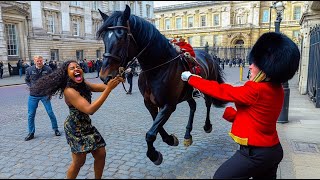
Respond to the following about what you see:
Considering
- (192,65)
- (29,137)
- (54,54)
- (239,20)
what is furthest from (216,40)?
(192,65)

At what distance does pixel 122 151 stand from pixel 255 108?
3117 mm

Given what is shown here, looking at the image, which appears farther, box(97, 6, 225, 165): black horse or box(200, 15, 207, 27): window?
box(200, 15, 207, 27): window

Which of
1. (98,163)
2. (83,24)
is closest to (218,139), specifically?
(98,163)

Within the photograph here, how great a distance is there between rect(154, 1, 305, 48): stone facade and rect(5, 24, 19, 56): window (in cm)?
3208

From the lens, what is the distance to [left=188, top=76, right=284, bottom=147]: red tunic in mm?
2311

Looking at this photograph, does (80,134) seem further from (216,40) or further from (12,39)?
(216,40)

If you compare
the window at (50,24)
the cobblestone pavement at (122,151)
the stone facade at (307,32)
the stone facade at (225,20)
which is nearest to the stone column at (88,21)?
the window at (50,24)

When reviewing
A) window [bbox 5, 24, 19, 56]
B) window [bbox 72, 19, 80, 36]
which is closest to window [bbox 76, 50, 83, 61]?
window [bbox 72, 19, 80, 36]

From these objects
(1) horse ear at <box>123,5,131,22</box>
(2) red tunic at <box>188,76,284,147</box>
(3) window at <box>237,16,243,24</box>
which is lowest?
(2) red tunic at <box>188,76,284,147</box>

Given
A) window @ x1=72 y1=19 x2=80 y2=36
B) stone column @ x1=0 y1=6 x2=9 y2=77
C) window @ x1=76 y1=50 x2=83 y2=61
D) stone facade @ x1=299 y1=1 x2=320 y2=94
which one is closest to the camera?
stone facade @ x1=299 y1=1 x2=320 y2=94

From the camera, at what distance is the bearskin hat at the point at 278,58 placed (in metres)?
2.29

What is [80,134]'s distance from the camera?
10.0 feet

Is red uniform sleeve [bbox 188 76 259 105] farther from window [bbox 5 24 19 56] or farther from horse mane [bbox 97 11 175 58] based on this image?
window [bbox 5 24 19 56]

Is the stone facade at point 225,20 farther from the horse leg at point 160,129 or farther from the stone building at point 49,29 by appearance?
the horse leg at point 160,129
